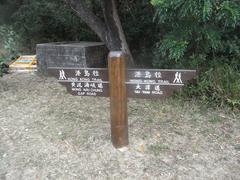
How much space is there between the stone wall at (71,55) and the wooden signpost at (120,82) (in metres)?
2.82

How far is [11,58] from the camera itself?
755 centimetres

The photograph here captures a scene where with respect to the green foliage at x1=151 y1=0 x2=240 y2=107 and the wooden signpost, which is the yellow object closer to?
the green foliage at x1=151 y1=0 x2=240 y2=107

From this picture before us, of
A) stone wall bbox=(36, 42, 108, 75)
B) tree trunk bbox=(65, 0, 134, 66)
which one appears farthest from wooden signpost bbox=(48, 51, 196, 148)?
stone wall bbox=(36, 42, 108, 75)

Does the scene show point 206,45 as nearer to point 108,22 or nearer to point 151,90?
point 151,90

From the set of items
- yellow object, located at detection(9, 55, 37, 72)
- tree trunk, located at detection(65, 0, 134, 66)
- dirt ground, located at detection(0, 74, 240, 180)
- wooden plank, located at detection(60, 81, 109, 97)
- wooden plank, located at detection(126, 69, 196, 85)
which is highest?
tree trunk, located at detection(65, 0, 134, 66)

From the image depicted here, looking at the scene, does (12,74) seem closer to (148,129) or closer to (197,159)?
(148,129)

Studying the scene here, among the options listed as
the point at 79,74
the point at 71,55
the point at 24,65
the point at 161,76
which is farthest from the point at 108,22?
the point at 161,76

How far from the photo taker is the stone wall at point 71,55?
5.92 m

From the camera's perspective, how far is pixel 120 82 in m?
2.96

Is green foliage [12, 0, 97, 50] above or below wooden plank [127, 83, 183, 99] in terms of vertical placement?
above

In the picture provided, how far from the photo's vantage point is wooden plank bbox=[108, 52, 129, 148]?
2.93 meters

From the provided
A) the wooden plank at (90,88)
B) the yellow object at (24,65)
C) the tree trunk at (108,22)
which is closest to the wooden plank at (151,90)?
the wooden plank at (90,88)

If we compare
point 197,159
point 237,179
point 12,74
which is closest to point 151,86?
point 197,159

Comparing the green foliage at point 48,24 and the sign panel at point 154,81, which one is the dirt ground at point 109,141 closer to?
the sign panel at point 154,81
